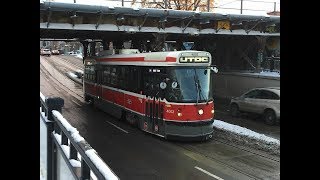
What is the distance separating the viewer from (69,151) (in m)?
4.26

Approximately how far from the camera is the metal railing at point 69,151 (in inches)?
108

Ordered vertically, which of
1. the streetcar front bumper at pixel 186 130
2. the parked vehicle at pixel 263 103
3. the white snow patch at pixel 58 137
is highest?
the white snow patch at pixel 58 137

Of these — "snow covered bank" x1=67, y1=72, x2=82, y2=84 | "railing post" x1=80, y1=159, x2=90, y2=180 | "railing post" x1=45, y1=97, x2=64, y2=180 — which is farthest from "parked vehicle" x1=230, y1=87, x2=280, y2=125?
"snow covered bank" x1=67, y1=72, x2=82, y2=84

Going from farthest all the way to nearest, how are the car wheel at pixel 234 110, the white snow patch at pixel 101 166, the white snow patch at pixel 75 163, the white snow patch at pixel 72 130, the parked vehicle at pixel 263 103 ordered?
1. the car wheel at pixel 234 110
2. the parked vehicle at pixel 263 103
3. the white snow patch at pixel 75 163
4. the white snow patch at pixel 72 130
5. the white snow patch at pixel 101 166

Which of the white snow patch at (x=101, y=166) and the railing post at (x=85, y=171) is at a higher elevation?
the white snow patch at (x=101, y=166)

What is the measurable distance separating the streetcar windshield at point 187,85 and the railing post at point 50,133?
8.92 meters

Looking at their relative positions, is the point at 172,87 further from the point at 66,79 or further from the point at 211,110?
the point at 66,79

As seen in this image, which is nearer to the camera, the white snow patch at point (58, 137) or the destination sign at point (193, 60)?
the white snow patch at point (58, 137)

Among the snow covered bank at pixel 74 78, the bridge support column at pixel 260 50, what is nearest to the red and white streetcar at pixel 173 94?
the bridge support column at pixel 260 50

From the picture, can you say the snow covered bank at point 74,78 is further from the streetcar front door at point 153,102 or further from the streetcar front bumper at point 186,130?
the streetcar front bumper at point 186,130

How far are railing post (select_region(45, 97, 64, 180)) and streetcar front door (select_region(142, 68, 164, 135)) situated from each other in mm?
9114

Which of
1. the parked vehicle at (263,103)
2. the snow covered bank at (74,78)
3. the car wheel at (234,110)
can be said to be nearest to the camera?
the parked vehicle at (263,103)

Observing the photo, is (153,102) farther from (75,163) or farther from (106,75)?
(75,163)
